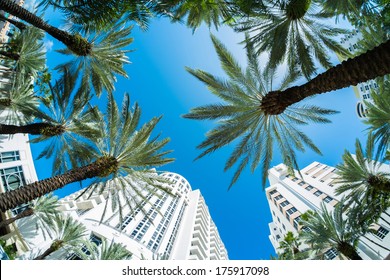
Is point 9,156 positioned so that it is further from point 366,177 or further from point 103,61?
point 366,177

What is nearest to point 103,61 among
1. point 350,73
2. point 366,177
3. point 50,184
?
point 50,184

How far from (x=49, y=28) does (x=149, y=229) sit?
1780 inches

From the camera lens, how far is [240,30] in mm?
9883

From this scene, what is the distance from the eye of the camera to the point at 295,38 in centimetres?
1034

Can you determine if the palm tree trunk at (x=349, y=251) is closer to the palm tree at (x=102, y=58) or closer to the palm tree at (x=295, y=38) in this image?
the palm tree at (x=295, y=38)

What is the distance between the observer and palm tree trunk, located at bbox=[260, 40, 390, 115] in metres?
5.25

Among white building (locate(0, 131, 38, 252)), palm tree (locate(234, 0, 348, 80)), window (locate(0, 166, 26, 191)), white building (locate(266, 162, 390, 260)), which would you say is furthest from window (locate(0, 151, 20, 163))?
white building (locate(266, 162, 390, 260))

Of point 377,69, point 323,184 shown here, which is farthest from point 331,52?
point 323,184

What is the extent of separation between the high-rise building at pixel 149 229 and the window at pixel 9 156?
23.0 feet

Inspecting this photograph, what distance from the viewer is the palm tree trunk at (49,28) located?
346 inches

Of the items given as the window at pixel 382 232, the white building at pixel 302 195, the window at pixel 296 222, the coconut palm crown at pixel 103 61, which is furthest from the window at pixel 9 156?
the window at pixel 382 232

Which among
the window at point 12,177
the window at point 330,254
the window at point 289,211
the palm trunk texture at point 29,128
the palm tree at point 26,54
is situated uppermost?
the palm tree at point 26,54

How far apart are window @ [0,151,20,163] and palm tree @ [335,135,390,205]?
1164 inches
